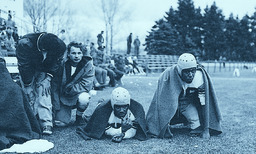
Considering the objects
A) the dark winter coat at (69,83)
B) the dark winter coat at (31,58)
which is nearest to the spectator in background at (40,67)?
the dark winter coat at (31,58)

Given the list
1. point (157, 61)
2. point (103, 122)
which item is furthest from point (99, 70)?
point (157, 61)

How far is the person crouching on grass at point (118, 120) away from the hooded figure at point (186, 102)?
0.24m

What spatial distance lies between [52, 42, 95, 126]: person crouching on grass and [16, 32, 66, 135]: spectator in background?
21 centimetres

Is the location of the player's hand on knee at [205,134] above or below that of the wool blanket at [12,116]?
below

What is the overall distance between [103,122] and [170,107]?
3.22 feet

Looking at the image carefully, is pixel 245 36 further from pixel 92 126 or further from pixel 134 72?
pixel 92 126

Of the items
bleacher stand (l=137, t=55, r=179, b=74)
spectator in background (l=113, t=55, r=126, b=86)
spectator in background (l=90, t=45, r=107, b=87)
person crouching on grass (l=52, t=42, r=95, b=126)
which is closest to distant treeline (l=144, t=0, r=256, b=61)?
bleacher stand (l=137, t=55, r=179, b=74)

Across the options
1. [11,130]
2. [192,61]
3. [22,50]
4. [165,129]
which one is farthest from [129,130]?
[22,50]

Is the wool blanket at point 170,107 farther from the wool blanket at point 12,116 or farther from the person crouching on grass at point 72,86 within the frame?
the wool blanket at point 12,116

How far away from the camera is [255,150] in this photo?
3.69 metres

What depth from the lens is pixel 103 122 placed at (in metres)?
4.18

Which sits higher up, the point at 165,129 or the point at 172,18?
the point at 172,18

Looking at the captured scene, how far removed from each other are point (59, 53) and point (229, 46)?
55.2 meters

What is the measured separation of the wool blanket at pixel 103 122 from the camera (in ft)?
13.7
